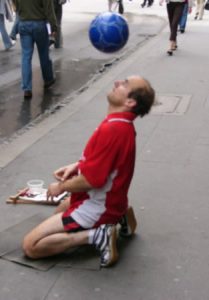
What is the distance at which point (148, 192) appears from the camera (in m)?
5.21

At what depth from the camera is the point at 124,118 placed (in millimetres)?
3816

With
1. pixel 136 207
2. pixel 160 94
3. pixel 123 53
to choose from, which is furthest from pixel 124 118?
pixel 123 53

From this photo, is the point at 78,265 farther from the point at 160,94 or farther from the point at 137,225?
the point at 160,94

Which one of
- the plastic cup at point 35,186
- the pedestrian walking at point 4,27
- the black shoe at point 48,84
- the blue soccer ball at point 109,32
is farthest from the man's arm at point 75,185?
the pedestrian walking at point 4,27

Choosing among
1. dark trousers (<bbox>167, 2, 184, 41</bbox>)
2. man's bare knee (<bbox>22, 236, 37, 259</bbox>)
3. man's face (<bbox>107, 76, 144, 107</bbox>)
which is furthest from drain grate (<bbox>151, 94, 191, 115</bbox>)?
man's bare knee (<bbox>22, 236, 37, 259</bbox>)

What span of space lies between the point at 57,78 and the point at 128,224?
688 cm

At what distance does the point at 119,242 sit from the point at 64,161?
1.84 metres

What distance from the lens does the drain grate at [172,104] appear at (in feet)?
26.5

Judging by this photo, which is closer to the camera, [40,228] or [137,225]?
[40,228]

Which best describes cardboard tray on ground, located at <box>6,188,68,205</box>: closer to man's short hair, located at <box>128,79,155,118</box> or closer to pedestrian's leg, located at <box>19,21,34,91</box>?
man's short hair, located at <box>128,79,155,118</box>

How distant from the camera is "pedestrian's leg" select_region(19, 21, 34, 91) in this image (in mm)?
8859

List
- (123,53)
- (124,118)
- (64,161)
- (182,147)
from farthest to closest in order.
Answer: (123,53)
(182,147)
(64,161)
(124,118)

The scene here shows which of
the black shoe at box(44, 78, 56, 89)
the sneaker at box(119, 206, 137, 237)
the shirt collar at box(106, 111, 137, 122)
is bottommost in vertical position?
the black shoe at box(44, 78, 56, 89)

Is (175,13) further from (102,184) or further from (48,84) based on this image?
(102,184)
